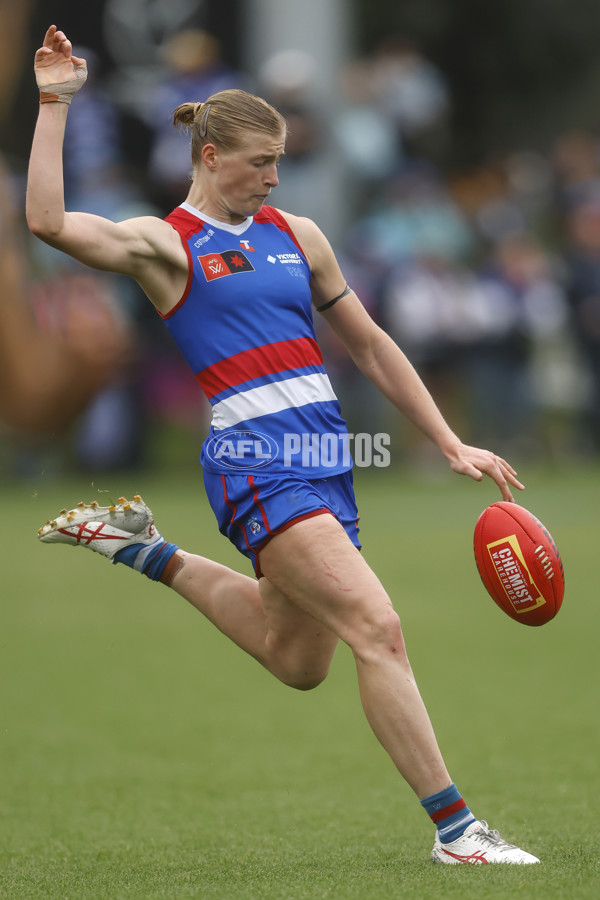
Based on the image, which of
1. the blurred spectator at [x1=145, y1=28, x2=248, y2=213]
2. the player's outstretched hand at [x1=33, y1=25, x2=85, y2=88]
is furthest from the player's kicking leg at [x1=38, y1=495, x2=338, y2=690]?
→ the blurred spectator at [x1=145, y1=28, x2=248, y2=213]

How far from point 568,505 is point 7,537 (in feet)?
16.9

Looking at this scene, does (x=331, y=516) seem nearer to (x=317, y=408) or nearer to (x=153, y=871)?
(x=317, y=408)

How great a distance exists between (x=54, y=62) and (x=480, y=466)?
1.88m

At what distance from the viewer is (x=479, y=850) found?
4469 mm

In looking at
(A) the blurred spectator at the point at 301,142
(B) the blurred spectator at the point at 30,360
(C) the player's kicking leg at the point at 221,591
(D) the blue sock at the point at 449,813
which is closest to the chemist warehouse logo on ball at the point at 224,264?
(C) the player's kicking leg at the point at 221,591

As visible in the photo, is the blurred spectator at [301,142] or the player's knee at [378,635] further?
the blurred spectator at [301,142]

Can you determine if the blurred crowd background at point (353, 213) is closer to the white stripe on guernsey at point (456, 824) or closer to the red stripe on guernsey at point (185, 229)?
the red stripe on guernsey at point (185, 229)

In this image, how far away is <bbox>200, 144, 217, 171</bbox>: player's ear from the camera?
4.84 metres

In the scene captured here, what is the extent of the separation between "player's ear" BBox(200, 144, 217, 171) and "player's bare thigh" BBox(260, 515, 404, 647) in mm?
1244

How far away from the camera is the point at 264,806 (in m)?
5.50

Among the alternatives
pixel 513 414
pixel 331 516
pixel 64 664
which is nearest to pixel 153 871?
pixel 331 516

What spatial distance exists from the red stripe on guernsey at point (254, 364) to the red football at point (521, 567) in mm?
892

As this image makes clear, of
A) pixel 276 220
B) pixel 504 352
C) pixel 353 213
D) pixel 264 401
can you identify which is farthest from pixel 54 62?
pixel 353 213

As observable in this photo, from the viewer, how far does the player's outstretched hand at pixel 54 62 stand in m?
4.41
